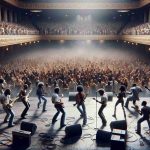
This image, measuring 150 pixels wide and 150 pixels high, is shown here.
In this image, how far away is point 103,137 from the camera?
13367mm

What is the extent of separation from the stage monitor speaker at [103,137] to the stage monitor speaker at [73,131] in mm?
Answer: 993

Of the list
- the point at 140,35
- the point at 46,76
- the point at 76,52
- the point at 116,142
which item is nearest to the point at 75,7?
the point at 76,52

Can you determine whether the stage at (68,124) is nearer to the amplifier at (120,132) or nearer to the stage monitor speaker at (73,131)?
the stage monitor speaker at (73,131)

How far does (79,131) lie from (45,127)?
1940 millimetres

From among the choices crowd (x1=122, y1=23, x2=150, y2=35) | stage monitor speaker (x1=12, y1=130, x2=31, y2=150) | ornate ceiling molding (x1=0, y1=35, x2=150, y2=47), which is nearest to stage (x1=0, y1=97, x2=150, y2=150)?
stage monitor speaker (x1=12, y1=130, x2=31, y2=150)

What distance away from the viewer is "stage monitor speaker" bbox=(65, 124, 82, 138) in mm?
13820

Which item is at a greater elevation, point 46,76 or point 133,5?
point 133,5

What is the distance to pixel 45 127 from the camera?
1519 cm

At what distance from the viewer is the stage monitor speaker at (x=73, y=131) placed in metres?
13.8

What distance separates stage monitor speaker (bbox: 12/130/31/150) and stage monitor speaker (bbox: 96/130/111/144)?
288 cm

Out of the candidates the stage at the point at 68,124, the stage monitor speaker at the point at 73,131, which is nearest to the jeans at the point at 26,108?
the stage at the point at 68,124

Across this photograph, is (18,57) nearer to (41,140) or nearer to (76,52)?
(76,52)

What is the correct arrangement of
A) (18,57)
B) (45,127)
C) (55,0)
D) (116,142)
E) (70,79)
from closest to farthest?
(116,142), (45,127), (70,79), (18,57), (55,0)

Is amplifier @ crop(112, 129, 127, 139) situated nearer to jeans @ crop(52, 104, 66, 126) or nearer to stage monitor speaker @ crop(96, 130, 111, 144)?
stage monitor speaker @ crop(96, 130, 111, 144)
